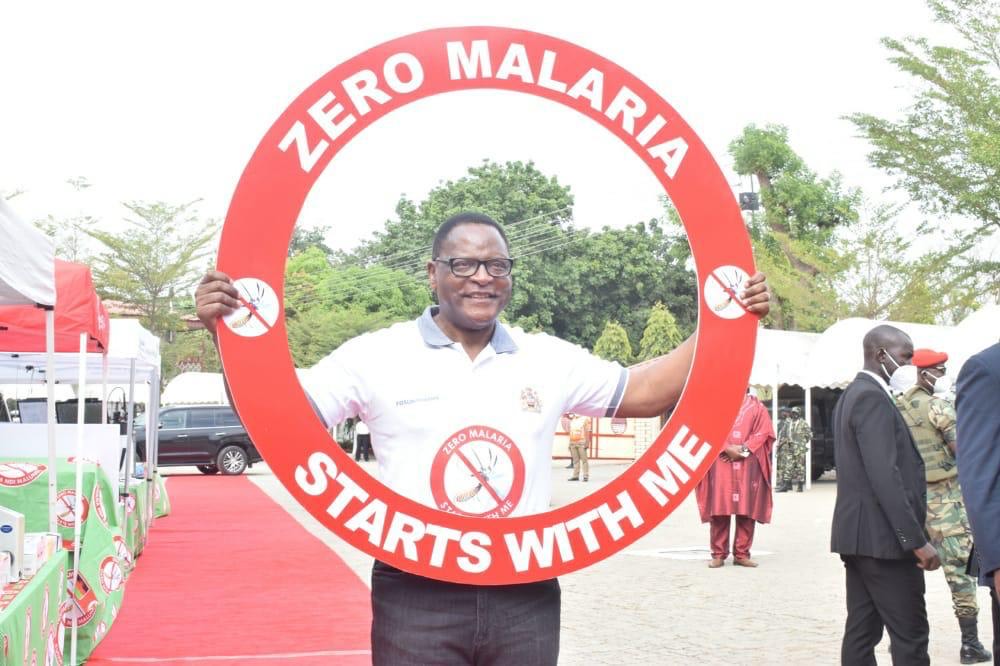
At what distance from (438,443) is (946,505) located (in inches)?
193

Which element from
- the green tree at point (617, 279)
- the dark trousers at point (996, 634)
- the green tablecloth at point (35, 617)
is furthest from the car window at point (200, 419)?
the dark trousers at point (996, 634)

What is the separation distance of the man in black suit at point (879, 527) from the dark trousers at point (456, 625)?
281cm

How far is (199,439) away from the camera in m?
29.3

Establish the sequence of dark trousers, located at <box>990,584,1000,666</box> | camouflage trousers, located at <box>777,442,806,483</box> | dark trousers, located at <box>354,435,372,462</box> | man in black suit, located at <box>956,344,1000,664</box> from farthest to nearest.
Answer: camouflage trousers, located at <box>777,442,806,483</box>
dark trousers, located at <box>354,435,372,462</box>
dark trousers, located at <box>990,584,1000,666</box>
man in black suit, located at <box>956,344,1000,664</box>

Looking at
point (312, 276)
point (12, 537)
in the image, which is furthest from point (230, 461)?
point (312, 276)

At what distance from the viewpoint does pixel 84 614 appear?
7398mm

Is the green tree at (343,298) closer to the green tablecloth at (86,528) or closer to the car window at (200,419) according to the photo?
the green tablecloth at (86,528)

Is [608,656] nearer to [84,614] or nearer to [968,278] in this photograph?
[84,614]

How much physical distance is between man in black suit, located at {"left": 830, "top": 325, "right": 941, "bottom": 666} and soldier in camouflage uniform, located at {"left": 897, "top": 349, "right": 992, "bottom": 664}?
1.46m

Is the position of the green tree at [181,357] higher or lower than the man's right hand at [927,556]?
higher

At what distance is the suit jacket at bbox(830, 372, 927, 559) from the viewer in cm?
541

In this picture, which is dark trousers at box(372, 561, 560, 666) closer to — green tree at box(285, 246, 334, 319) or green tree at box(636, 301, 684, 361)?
green tree at box(636, 301, 684, 361)

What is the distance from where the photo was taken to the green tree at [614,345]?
4047mm

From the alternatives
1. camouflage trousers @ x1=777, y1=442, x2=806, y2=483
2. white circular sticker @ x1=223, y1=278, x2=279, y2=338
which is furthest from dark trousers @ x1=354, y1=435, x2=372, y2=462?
camouflage trousers @ x1=777, y1=442, x2=806, y2=483
